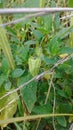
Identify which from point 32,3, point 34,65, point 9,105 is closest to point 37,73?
point 34,65

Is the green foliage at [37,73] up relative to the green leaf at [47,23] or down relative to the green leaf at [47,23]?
down

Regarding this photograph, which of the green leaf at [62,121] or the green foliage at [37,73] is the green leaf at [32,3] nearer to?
the green foliage at [37,73]

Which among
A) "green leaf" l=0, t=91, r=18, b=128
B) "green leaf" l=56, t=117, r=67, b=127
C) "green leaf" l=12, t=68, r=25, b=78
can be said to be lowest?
"green leaf" l=56, t=117, r=67, b=127

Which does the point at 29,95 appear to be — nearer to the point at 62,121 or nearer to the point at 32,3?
the point at 62,121

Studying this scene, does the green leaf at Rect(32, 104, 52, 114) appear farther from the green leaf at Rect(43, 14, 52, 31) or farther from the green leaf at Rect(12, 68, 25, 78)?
the green leaf at Rect(43, 14, 52, 31)

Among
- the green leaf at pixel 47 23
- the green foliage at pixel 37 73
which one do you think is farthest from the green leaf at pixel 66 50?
the green leaf at pixel 47 23

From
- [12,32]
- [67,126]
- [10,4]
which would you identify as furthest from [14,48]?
[10,4]

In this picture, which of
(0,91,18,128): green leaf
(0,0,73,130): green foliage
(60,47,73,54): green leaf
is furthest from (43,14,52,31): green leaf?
(0,91,18,128): green leaf

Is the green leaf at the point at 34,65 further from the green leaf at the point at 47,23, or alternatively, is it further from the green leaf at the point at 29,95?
the green leaf at the point at 47,23

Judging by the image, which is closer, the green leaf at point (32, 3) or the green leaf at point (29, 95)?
the green leaf at point (29, 95)

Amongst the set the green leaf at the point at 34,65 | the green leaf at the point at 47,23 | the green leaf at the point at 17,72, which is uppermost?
the green leaf at the point at 47,23

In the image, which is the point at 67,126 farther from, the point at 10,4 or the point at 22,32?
the point at 10,4
